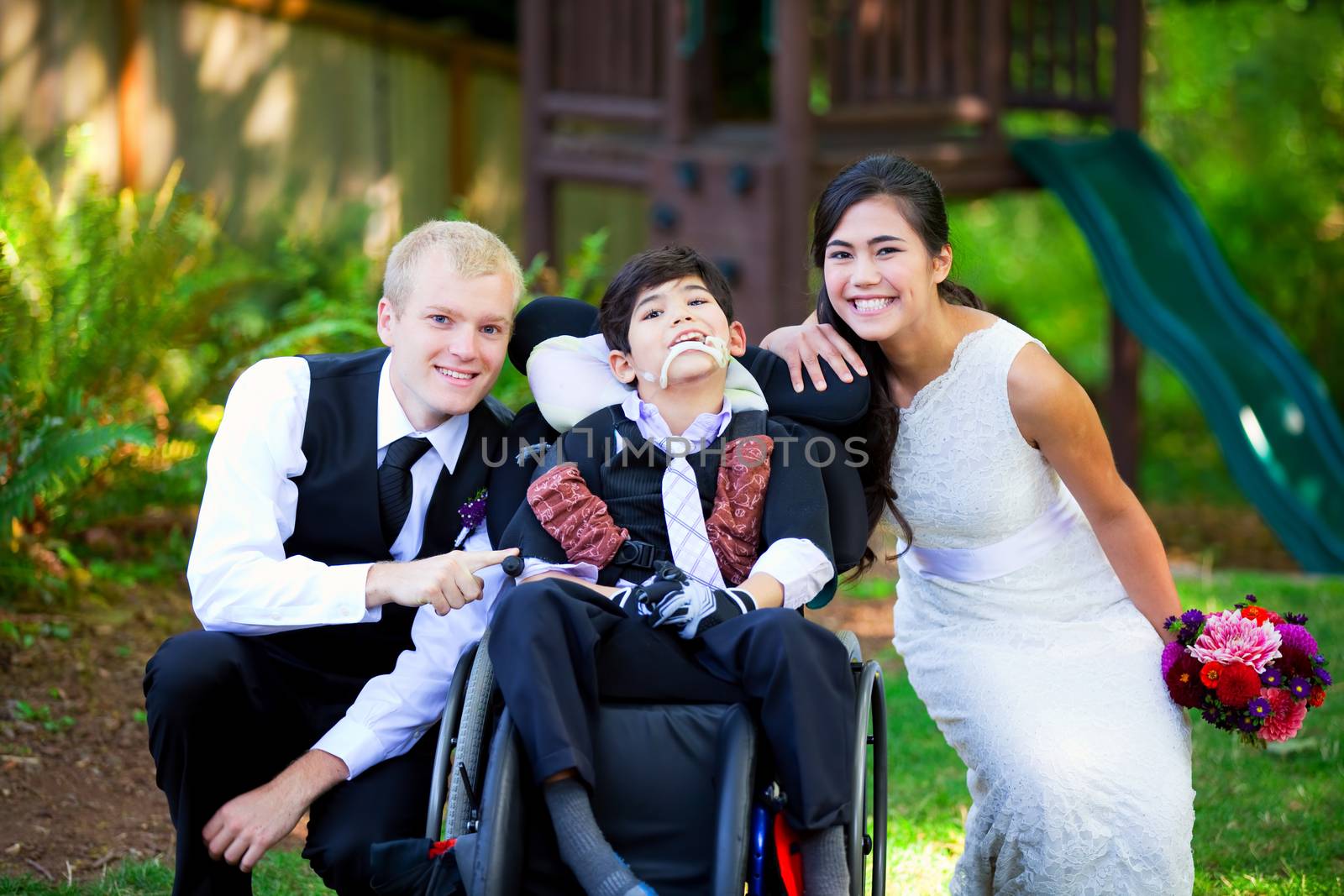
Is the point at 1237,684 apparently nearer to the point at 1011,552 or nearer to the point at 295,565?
the point at 1011,552

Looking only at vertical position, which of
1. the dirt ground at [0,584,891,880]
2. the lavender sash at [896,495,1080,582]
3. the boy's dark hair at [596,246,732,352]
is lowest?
the dirt ground at [0,584,891,880]

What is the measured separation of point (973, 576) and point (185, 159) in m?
6.11

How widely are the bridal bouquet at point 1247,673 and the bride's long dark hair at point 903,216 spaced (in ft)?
2.23

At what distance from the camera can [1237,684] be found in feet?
9.36

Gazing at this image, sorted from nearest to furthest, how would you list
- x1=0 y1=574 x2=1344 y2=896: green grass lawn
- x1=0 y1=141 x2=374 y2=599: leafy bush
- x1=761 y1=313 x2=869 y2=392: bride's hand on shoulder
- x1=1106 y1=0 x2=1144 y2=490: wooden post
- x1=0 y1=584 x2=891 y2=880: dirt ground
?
x1=761 y1=313 x2=869 y2=392: bride's hand on shoulder
x1=0 y1=574 x2=1344 y2=896: green grass lawn
x1=0 y1=584 x2=891 y2=880: dirt ground
x1=0 y1=141 x2=374 y2=599: leafy bush
x1=1106 y1=0 x2=1144 y2=490: wooden post

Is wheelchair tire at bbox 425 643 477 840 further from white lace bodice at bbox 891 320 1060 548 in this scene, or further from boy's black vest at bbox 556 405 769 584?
white lace bodice at bbox 891 320 1060 548

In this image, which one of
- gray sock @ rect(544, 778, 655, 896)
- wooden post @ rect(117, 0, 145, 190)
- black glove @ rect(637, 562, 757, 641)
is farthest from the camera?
wooden post @ rect(117, 0, 145, 190)

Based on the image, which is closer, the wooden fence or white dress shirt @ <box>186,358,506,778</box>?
white dress shirt @ <box>186,358,506,778</box>

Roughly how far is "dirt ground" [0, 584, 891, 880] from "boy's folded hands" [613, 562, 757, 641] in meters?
1.65

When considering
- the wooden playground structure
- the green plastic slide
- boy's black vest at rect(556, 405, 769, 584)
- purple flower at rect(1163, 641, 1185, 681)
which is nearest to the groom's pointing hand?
boy's black vest at rect(556, 405, 769, 584)

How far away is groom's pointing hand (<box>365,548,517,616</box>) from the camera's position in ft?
8.73

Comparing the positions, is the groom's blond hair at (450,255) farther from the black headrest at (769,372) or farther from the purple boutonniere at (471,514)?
the purple boutonniere at (471,514)

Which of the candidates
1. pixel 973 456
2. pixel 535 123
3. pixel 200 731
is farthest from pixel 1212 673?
pixel 535 123

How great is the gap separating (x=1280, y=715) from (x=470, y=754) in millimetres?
1682
